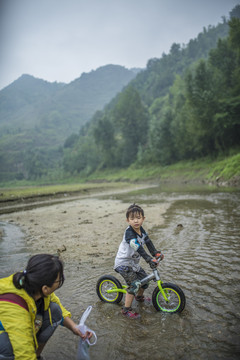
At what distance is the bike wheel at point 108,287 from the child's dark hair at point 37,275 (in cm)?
229

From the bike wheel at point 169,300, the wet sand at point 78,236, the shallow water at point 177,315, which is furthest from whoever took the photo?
the wet sand at point 78,236

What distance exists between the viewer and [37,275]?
90.4 inches

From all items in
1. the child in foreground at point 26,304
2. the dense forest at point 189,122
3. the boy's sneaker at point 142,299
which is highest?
the dense forest at point 189,122

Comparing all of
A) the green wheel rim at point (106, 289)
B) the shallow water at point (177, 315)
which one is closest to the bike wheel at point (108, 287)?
the green wheel rim at point (106, 289)

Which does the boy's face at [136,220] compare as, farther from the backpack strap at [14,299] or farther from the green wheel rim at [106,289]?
the backpack strap at [14,299]

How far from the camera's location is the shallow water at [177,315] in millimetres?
2988

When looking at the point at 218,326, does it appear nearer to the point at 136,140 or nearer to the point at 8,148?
the point at 136,140

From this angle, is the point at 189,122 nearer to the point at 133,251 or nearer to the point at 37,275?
the point at 133,251

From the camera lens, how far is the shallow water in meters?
2.99

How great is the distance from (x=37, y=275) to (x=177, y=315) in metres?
2.78

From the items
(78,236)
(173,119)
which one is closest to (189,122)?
(173,119)

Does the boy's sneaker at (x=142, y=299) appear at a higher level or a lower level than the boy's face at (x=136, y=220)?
lower

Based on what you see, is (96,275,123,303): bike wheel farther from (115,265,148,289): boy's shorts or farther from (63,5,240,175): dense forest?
(63,5,240,175): dense forest

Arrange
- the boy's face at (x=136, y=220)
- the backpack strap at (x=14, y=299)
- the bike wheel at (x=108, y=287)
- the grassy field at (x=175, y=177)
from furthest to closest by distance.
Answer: the grassy field at (x=175, y=177) < the bike wheel at (x=108, y=287) < the boy's face at (x=136, y=220) < the backpack strap at (x=14, y=299)
